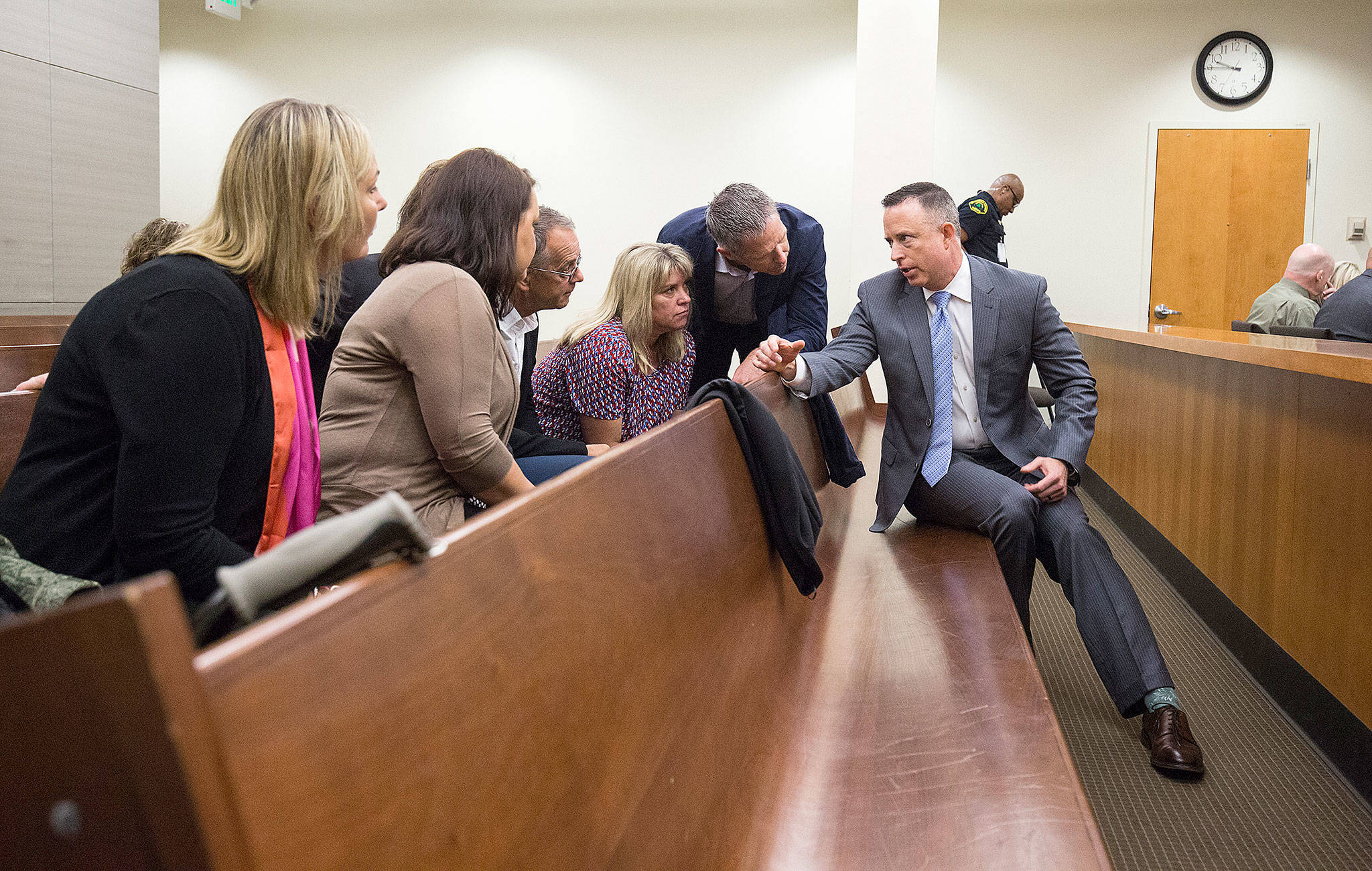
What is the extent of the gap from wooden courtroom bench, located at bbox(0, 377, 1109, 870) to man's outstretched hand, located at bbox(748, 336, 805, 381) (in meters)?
0.66

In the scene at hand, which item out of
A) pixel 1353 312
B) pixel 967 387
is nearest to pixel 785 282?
pixel 967 387

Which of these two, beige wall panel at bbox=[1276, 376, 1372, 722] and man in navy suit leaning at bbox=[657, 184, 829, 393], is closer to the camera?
beige wall panel at bbox=[1276, 376, 1372, 722]

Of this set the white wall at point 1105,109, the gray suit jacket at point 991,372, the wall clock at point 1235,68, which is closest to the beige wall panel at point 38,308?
the gray suit jacket at point 991,372

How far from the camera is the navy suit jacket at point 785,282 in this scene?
3139 mm

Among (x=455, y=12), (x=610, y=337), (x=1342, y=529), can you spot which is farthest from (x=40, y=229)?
(x=1342, y=529)

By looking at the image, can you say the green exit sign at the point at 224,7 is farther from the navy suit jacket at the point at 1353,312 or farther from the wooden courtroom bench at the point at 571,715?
the navy suit jacket at the point at 1353,312

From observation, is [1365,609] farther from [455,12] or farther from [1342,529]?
[455,12]

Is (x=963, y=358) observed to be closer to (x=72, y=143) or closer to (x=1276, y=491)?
(x=1276, y=491)

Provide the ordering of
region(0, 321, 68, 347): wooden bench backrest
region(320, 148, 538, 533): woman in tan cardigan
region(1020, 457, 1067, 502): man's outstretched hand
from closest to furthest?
region(320, 148, 538, 533): woman in tan cardigan < region(1020, 457, 1067, 502): man's outstretched hand < region(0, 321, 68, 347): wooden bench backrest

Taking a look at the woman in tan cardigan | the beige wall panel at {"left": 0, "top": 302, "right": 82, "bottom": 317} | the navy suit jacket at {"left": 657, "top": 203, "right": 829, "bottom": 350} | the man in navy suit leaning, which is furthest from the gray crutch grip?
the beige wall panel at {"left": 0, "top": 302, "right": 82, "bottom": 317}

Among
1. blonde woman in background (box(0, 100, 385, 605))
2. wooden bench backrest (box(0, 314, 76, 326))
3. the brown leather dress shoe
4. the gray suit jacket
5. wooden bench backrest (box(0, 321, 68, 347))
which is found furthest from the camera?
wooden bench backrest (box(0, 314, 76, 326))

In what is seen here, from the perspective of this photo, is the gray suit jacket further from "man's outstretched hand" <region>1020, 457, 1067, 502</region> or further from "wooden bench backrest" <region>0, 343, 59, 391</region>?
"wooden bench backrest" <region>0, 343, 59, 391</region>

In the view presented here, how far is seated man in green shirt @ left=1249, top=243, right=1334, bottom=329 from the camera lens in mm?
5176

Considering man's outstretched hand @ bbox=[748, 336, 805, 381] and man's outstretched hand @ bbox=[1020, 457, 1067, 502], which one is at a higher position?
man's outstretched hand @ bbox=[748, 336, 805, 381]
